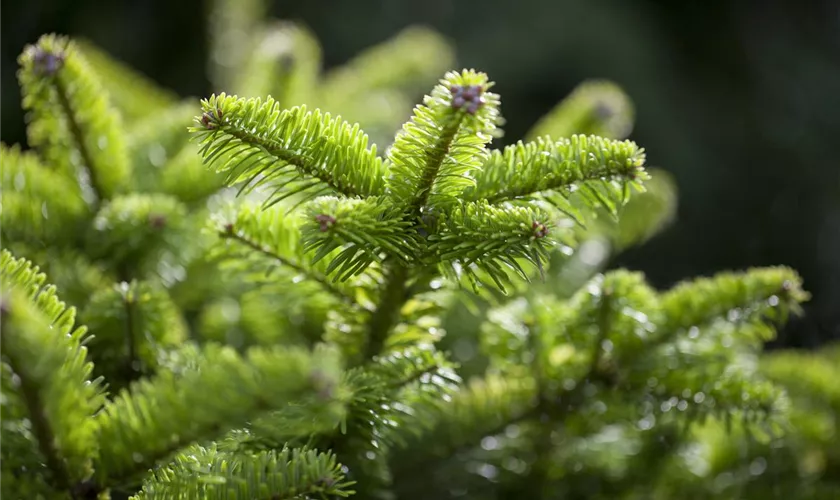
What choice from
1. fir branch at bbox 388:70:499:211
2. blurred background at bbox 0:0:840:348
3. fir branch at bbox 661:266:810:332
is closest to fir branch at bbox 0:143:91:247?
fir branch at bbox 388:70:499:211

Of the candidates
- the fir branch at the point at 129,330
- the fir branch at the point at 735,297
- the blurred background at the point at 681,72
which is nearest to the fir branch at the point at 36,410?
the fir branch at the point at 129,330

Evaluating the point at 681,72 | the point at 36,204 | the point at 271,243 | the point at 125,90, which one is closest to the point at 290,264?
the point at 271,243

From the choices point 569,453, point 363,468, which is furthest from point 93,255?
point 569,453

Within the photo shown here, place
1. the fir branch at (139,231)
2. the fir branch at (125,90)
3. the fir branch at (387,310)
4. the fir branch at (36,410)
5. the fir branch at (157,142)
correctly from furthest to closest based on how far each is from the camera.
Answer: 1. the fir branch at (125,90)
2. the fir branch at (157,142)
3. the fir branch at (139,231)
4. the fir branch at (387,310)
5. the fir branch at (36,410)

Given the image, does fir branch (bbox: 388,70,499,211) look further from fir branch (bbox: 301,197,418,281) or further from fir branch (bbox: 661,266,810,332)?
fir branch (bbox: 661,266,810,332)

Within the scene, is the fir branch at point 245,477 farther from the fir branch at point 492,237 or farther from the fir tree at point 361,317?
the fir branch at point 492,237
